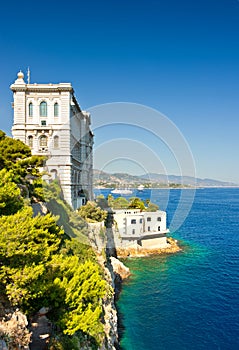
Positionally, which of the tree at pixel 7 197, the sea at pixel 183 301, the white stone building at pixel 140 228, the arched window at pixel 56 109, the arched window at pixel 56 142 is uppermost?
the arched window at pixel 56 109

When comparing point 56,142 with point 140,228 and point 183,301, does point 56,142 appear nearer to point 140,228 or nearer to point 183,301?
point 183,301

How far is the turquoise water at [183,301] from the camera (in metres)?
23.6

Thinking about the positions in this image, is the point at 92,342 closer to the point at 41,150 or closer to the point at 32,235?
the point at 32,235

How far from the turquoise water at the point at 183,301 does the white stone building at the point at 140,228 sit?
12.9 feet

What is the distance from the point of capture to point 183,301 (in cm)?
3016

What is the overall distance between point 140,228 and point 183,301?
18.0 m

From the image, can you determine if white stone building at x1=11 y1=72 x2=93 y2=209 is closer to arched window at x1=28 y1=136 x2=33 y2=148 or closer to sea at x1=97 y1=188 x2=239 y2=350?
arched window at x1=28 y1=136 x2=33 y2=148

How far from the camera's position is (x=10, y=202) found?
47.3 ft

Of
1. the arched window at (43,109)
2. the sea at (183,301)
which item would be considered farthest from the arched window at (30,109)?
the sea at (183,301)

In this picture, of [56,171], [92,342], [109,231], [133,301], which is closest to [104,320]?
[92,342]

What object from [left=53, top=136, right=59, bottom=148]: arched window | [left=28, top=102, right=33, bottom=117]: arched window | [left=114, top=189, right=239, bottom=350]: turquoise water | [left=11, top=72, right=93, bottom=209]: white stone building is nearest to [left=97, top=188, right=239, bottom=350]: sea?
[left=114, top=189, right=239, bottom=350]: turquoise water

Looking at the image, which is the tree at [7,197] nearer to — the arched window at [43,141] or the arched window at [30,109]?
the arched window at [43,141]

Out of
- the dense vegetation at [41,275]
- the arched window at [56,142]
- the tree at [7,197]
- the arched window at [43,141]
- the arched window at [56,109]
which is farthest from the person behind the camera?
the arched window at [43,141]

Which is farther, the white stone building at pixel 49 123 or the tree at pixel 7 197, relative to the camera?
the white stone building at pixel 49 123
